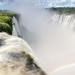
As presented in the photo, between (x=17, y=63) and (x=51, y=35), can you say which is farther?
(x=51, y=35)

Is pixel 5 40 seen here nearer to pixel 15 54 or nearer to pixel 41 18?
pixel 15 54

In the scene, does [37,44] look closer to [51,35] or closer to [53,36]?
[53,36]

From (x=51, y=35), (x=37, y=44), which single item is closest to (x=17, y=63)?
(x=37, y=44)

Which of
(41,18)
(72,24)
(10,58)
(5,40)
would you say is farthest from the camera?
(41,18)

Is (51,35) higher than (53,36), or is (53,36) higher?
(53,36)

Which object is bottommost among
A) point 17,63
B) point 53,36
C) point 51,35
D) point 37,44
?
point 51,35

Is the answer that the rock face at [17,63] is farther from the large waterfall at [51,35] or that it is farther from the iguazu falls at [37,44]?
the large waterfall at [51,35]

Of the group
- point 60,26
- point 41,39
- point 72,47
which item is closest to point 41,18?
point 60,26

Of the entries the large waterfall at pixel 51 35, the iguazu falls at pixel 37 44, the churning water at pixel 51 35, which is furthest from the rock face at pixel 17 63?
the large waterfall at pixel 51 35
